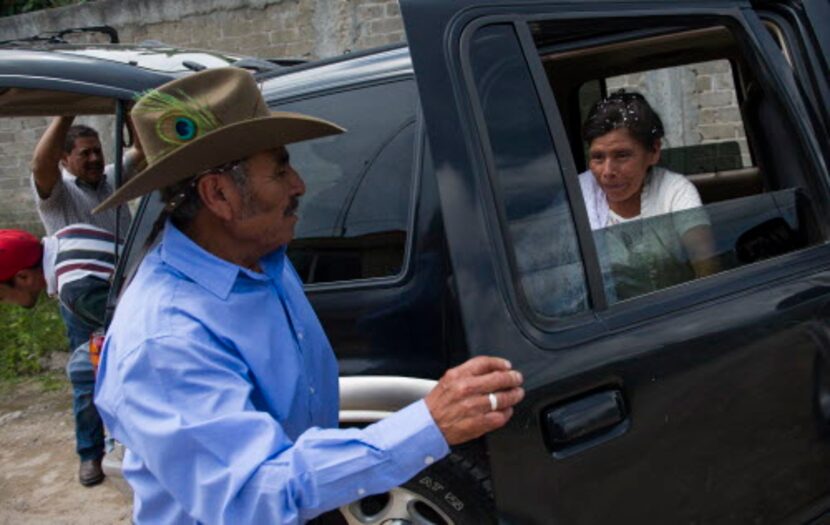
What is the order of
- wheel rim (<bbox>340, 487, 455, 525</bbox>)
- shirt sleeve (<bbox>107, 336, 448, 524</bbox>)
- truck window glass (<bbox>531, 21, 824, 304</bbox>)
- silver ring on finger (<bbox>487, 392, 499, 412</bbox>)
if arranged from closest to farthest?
shirt sleeve (<bbox>107, 336, 448, 524</bbox>)
silver ring on finger (<bbox>487, 392, 499, 412</bbox>)
truck window glass (<bbox>531, 21, 824, 304</bbox>)
wheel rim (<bbox>340, 487, 455, 525</bbox>)

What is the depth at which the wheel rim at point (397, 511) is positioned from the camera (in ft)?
7.47

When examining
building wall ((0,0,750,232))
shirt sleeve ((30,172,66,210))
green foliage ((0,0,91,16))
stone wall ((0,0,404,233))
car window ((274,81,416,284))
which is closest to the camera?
car window ((274,81,416,284))

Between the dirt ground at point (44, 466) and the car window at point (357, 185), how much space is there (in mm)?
1958

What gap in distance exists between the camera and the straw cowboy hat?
153 centimetres

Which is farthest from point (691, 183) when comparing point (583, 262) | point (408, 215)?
point (583, 262)

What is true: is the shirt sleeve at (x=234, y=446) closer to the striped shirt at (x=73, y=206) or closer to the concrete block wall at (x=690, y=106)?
the striped shirt at (x=73, y=206)

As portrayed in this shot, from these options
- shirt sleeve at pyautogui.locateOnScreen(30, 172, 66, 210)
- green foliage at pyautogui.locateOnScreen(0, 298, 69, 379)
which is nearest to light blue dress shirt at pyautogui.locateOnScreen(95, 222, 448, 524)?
shirt sleeve at pyautogui.locateOnScreen(30, 172, 66, 210)

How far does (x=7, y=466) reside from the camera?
188 inches

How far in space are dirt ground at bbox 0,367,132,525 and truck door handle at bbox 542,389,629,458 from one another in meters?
2.71

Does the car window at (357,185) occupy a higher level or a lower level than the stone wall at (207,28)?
lower

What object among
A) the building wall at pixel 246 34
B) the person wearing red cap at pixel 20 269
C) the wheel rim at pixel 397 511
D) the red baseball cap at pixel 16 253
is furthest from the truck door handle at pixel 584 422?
the building wall at pixel 246 34

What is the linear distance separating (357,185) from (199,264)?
0.98 metres

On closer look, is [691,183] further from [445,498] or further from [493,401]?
[493,401]

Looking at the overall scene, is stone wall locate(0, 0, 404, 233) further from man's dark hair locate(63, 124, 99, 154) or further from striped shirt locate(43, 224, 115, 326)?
striped shirt locate(43, 224, 115, 326)
